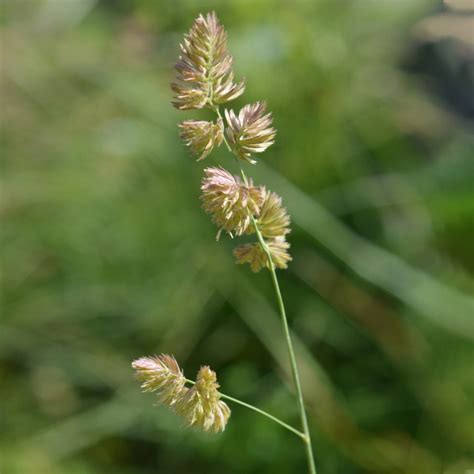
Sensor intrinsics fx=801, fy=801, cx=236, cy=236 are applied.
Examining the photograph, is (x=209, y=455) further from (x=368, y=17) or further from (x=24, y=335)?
(x=368, y=17)

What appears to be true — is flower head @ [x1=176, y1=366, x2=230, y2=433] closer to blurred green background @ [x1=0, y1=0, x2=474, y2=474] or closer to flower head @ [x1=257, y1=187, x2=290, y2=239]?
flower head @ [x1=257, y1=187, x2=290, y2=239]

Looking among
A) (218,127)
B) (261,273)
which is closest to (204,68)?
(218,127)

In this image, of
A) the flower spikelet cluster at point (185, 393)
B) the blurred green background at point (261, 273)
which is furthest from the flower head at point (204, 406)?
the blurred green background at point (261, 273)

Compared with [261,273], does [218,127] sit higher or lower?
lower

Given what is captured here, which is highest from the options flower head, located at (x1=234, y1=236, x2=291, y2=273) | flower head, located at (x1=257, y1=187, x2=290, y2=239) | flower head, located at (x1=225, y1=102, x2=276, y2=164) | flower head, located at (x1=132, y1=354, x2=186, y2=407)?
flower head, located at (x1=225, y1=102, x2=276, y2=164)

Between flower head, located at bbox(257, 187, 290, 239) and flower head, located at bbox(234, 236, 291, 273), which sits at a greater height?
flower head, located at bbox(257, 187, 290, 239)

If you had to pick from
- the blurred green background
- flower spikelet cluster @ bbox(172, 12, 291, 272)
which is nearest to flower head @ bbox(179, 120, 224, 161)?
flower spikelet cluster @ bbox(172, 12, 291, 272)

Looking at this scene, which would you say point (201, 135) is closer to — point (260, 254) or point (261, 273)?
point (260, 254)

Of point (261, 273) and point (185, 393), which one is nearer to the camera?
point (185, 393)

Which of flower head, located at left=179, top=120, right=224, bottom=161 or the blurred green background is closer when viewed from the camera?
flower head, located at left=179, top=120, right=224, bottom=161
